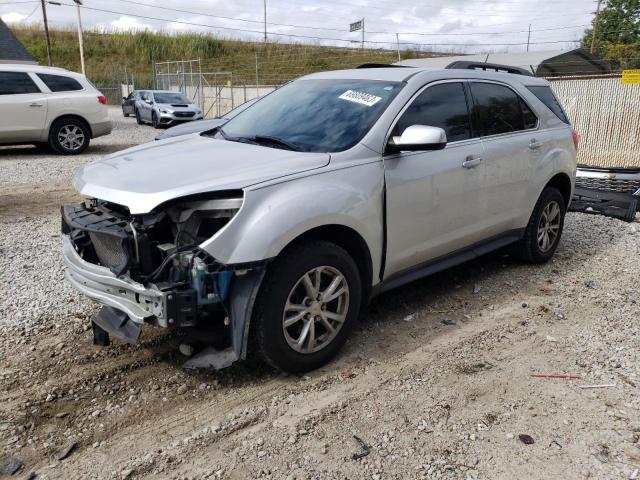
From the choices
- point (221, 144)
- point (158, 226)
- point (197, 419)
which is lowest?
point (197, 419)

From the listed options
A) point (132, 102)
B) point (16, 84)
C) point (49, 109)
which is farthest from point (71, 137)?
point (132, 102)

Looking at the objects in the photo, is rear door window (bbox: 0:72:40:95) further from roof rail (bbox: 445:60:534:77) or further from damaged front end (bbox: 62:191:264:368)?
damaged front end (bbox: 62:191:264:368)

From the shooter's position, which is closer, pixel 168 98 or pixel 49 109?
pixel 49 109

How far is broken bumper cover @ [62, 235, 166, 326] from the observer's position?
298cm

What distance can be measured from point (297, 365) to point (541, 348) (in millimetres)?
1785

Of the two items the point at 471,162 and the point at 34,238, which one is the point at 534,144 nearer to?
the point at 471,162

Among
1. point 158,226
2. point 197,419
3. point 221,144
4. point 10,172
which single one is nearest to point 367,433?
point 197,419

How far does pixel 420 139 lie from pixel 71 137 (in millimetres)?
11103

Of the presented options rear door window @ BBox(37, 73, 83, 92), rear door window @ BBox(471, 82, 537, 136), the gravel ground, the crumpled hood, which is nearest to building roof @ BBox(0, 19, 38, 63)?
rear door window @ BBox(37, 73, 83, 92)

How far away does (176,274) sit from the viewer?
3.03 metres

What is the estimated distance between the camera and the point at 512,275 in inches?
216

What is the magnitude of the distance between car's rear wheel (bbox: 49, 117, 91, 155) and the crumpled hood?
31.6 feet

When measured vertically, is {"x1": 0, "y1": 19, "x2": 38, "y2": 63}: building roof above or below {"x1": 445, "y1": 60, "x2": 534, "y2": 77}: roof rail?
above

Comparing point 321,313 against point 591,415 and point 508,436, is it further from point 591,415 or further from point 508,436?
point 591,415
